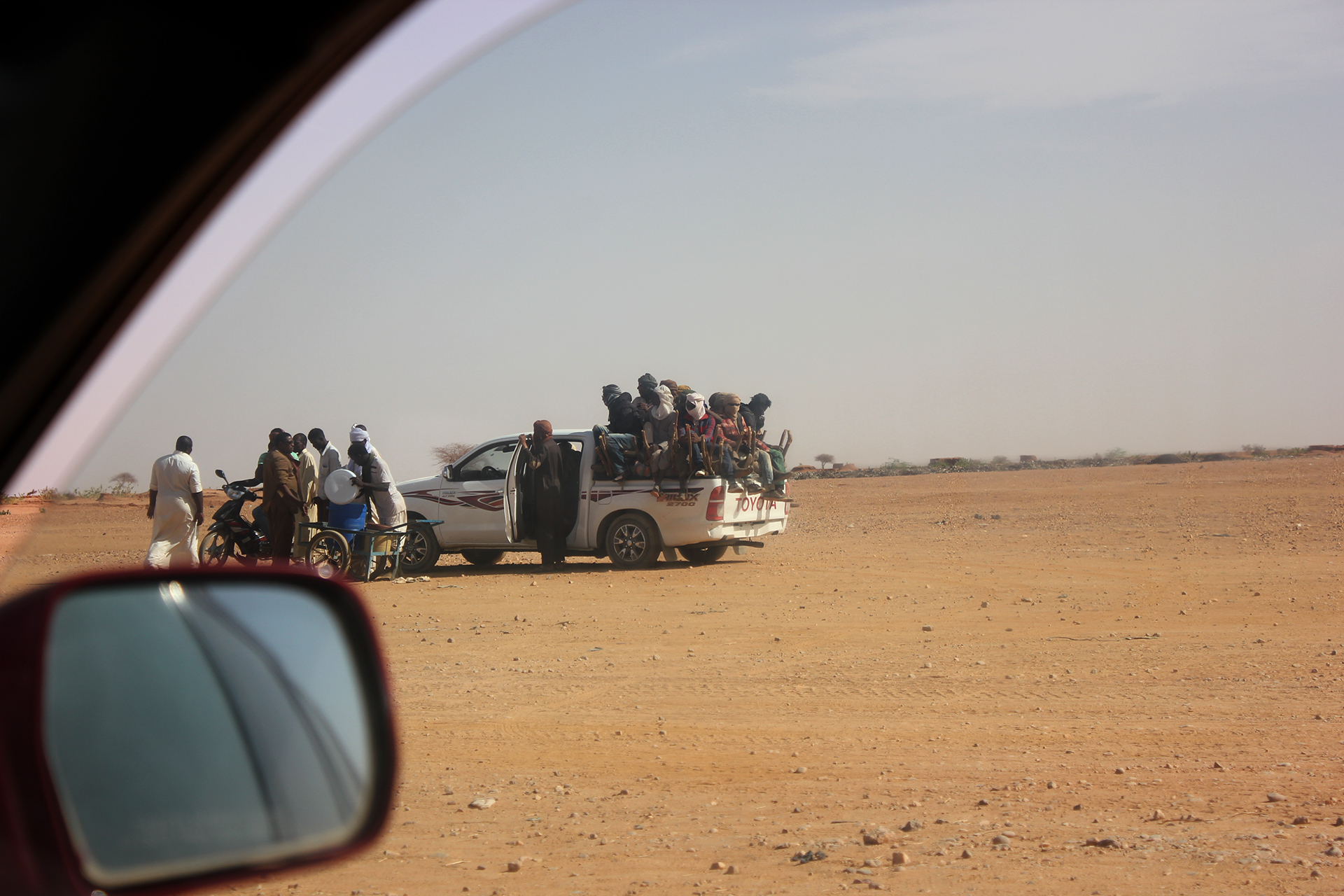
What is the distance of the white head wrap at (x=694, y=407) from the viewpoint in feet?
46.3

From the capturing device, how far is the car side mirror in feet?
4.67

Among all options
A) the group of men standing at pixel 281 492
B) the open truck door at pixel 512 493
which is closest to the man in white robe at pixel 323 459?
the group of men standing at pixel 281 492

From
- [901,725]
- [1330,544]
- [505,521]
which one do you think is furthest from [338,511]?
[1330,544]

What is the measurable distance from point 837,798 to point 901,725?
1460 mm

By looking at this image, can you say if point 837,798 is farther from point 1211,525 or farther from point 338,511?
point 1211,525

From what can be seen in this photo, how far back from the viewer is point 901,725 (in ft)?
21.7

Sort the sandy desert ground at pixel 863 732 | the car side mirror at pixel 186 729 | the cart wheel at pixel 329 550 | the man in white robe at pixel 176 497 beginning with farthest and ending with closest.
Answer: the cart wheel at pixel 329 550, the man in white robe at pixel 176 497, the sandy desert ground at pixel 863 732, the car side mirror at pixel 186 729

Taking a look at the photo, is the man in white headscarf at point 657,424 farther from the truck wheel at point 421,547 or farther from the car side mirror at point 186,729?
the car side mirror at point 186,729

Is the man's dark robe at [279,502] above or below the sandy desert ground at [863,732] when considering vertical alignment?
above

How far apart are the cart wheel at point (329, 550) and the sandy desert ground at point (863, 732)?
2.07 ft

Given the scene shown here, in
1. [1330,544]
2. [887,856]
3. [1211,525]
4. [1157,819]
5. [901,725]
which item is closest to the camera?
[887,856]

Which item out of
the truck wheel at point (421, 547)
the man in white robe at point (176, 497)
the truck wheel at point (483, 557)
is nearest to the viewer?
the man in white robe at point (176, 497)

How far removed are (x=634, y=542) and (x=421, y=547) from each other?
9.72 ft

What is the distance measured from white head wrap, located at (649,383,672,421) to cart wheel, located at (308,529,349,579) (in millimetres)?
4156
